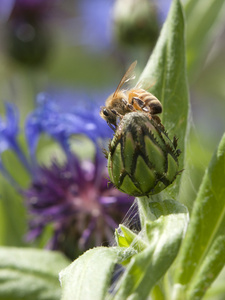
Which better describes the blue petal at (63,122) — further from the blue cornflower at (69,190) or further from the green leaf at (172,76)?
the green leaf at (172,76)

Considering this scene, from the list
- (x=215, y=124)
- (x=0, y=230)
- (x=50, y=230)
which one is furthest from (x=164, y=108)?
(x=215, y=124)

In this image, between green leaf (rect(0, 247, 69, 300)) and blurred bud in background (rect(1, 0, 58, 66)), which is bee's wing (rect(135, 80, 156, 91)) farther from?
blurred bud in background (rect(1, 0, 58, 66))

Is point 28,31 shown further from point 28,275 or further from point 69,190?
point 28,275

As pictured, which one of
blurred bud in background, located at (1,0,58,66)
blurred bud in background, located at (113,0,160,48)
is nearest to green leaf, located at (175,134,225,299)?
blurred bud in background, located at (113,0,160,48)

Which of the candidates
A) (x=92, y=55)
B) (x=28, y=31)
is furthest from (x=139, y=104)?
(x=92, y=55)

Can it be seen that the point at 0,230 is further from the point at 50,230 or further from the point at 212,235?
the point at 212,235

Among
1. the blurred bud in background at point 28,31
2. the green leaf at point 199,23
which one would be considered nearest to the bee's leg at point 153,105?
the green leaf at point 199,23
